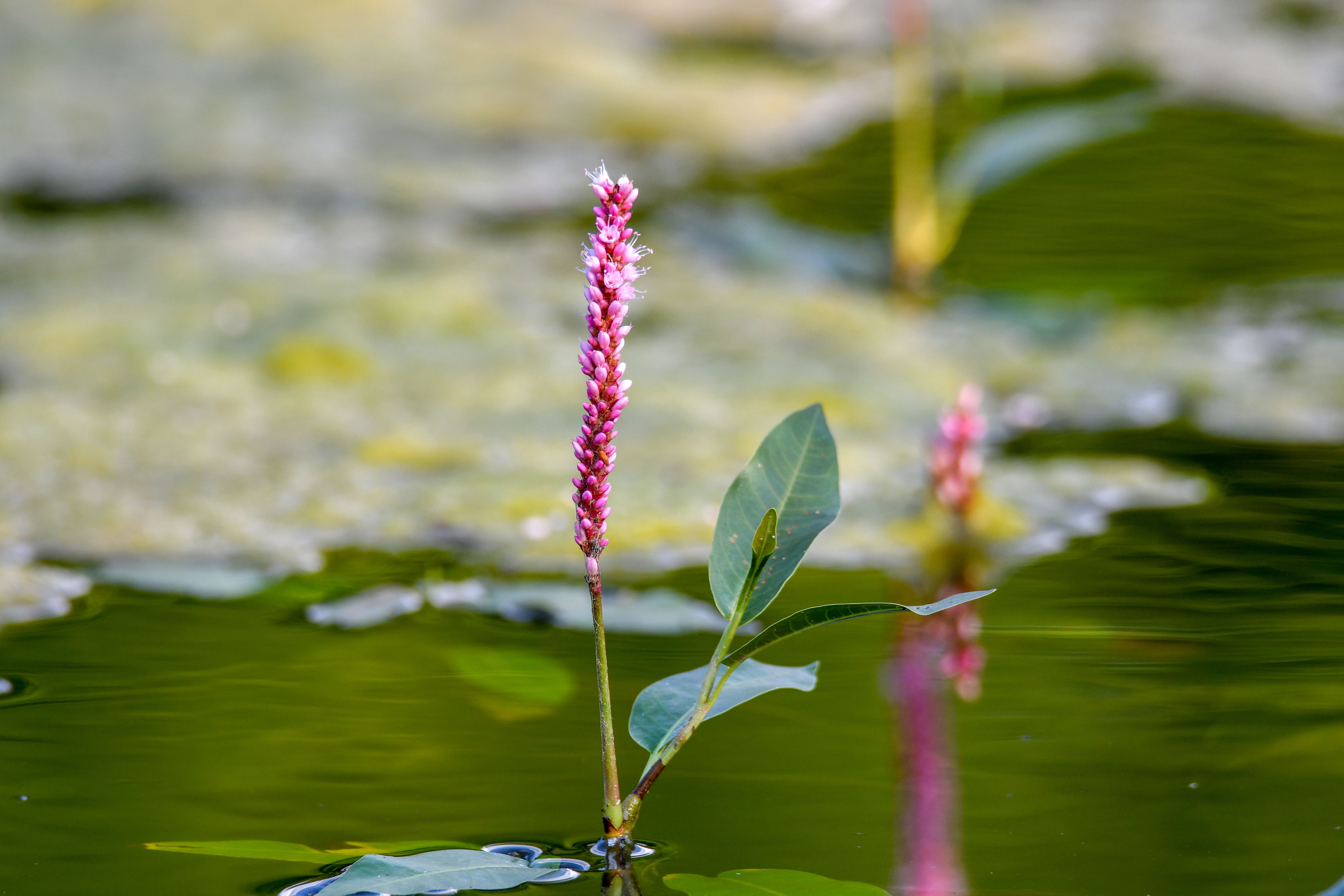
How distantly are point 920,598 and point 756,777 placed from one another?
47 cm

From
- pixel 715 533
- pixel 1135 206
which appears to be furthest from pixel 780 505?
pixel 1135 206

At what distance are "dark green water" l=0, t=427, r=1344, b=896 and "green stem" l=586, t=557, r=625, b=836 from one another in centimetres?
3

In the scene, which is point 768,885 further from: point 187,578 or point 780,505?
point 187,578

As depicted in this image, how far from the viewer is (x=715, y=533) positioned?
90 cm

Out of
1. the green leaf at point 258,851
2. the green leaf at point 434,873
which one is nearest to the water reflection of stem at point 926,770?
the green leaf at point 434,873

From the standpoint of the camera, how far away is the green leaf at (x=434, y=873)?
79 centimetres

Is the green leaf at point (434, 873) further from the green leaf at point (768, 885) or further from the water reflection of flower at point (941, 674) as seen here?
the water reflection of flower at point (941, 674)

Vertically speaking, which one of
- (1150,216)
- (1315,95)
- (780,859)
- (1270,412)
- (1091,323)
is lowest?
(780,859)

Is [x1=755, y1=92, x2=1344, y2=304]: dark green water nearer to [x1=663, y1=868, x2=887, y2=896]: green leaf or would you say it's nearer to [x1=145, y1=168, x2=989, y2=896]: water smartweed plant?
[x1=145, y1=168, x2=989, y2=896]: water smartweed plant

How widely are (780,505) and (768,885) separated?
0.25 meters

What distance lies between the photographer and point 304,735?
1.06 metres

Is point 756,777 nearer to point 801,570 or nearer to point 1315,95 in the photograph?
point 801,570

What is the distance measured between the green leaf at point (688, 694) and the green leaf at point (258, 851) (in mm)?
219

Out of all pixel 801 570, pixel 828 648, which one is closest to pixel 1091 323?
pixel 801 570
